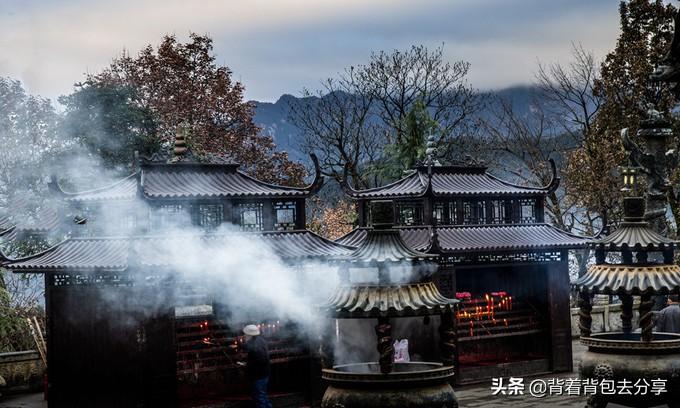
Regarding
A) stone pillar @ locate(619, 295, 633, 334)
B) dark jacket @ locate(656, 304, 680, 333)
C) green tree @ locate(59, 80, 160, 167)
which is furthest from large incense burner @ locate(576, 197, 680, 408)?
green tree @ locate(59, 80, 160, 167)

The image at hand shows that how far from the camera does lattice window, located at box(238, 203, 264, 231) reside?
69.4 ft

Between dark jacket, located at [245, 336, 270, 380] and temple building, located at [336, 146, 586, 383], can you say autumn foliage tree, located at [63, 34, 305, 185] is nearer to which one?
temple building, located at [336, 146, 586, 383]

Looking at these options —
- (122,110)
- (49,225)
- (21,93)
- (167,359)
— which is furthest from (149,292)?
(21,93)

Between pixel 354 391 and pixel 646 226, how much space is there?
7551 millimetres

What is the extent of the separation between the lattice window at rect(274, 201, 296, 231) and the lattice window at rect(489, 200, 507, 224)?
19.8ft

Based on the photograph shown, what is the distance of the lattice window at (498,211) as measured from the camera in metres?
25.4

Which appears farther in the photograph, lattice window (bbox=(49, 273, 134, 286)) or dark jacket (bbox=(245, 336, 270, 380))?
lattice window (bbox=(49, 273, 134, 286))

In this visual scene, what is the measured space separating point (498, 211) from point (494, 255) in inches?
57.0

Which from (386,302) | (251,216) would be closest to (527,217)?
(251,216)

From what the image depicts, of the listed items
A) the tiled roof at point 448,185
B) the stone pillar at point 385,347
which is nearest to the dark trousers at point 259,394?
the stone pillar at point 385,347

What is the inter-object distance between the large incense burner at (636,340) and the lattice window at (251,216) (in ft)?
23.8

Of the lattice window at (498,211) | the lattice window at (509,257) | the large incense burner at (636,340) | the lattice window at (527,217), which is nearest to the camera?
the large incense burner at (636,340)

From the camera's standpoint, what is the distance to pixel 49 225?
24688mm

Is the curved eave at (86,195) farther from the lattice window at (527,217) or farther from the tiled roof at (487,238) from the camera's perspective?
the lattice window at (527,217)
